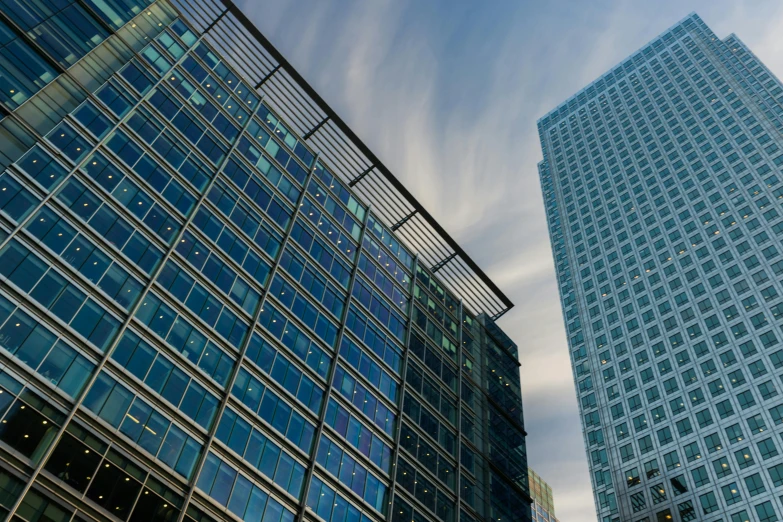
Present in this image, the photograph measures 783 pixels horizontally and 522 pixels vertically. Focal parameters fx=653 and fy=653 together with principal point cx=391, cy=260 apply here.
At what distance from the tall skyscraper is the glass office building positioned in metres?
32.1

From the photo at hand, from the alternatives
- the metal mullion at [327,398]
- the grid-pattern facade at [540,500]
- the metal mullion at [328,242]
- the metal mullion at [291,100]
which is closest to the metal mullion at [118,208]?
the metal mullion at [327,398]

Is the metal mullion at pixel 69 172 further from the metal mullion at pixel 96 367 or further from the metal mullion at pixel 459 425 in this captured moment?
the metal mullion at pixel 459 425

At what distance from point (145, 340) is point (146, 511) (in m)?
9.33

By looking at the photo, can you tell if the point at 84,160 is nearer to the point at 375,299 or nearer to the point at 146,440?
the point at 146,440


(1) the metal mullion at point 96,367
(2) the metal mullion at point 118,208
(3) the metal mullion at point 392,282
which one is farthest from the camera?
(3) the metal mullion at point 392,282

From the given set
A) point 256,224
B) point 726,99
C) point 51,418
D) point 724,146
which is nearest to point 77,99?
point 256,224

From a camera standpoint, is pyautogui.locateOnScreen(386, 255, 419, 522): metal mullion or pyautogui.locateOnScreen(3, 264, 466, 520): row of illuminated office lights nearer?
pyautogui.locateOnScreen(3, 264, 466, 520): row of illuminated office lights

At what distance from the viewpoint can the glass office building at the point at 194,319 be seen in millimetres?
31500

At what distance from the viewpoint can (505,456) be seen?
200 ft

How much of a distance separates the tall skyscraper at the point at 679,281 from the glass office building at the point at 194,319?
32.1 metres

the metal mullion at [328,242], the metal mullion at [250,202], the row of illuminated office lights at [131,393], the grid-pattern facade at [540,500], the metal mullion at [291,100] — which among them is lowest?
the row of illuminated office lights at [131,393]

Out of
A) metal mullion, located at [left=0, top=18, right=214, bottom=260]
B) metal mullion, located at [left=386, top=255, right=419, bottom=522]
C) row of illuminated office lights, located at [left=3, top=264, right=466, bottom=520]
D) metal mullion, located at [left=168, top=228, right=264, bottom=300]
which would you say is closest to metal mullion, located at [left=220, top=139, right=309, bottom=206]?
metal mullion, located at [left=168, top=228, right=264, bottom=300]

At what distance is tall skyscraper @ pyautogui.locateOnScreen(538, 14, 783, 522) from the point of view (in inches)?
3219

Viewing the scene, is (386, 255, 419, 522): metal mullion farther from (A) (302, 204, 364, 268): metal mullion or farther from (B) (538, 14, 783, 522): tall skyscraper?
(B) (538, 14, 783, 522): tall skyscraper
